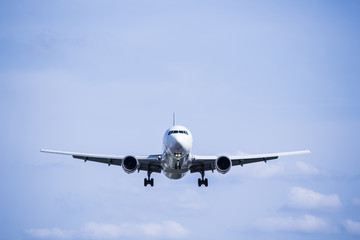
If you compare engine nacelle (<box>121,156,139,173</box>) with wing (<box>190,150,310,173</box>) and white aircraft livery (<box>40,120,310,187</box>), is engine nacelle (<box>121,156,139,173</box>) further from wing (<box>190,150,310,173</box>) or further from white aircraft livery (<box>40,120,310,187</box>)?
wing (<box>190,150,310,173</box>)

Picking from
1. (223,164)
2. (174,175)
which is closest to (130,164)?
(174,175)

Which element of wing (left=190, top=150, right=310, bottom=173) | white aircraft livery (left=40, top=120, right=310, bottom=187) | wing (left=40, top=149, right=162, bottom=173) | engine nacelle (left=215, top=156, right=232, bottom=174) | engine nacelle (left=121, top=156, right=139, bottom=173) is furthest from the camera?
wing (left=40, top=149, right=162, bottom=173)

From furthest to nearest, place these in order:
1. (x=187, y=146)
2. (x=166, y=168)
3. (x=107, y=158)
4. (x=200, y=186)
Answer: (x=200, y=186) → (x=107, y=158) → (x=166, y=168) → (x=187, y=146)

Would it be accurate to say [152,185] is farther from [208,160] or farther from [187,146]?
[187,146]

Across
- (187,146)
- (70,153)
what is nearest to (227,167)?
(187,146)

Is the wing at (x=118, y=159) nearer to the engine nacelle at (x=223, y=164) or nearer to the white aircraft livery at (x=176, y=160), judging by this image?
the white aircraft livery at (x=176, y=160)

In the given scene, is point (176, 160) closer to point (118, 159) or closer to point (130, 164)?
point (130, 164)

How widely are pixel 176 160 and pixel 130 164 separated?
14.6 feet

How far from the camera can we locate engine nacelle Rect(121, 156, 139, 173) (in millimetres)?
50188

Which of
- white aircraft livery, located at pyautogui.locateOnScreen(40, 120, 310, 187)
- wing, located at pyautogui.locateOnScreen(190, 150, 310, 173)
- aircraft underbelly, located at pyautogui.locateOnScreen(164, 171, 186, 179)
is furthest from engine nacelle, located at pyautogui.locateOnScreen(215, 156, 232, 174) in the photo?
aircraft underbelly, located at pyautogui.locateOnScreen(164, 171, 186, 179)

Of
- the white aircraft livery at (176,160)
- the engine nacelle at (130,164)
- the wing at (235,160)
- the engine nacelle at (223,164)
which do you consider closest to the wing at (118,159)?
the white aircraft livery at (176,160)

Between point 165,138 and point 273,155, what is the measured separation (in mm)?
10594

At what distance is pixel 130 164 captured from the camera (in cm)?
5028

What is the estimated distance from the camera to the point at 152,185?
5647 cm
